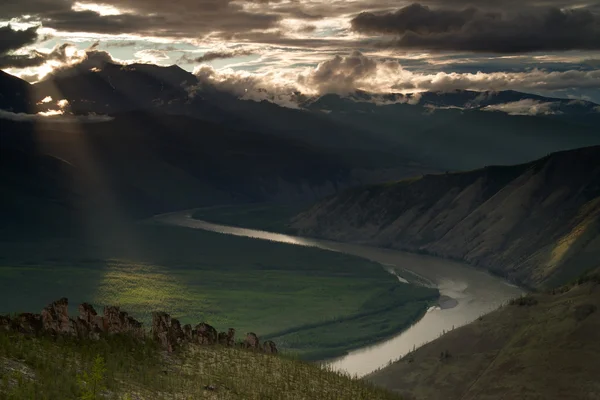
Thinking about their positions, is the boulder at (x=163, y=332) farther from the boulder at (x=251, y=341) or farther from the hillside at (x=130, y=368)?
the boulder at (x=251, y=341)

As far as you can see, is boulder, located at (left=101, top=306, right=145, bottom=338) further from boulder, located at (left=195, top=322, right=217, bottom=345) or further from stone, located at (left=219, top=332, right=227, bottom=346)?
stone, located at (left=219, top=332, right=227, bottom=346)

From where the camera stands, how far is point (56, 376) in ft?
167

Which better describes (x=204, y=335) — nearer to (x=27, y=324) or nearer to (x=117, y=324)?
(x=117, y=324)

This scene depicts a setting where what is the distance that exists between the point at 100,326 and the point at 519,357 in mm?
71651

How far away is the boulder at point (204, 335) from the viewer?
75887 millimetres

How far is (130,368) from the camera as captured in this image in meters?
59.4

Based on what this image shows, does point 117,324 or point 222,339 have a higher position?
point 117,324

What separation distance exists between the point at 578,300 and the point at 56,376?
Answer: 318 feet

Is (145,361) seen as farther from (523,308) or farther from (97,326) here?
(523,308)

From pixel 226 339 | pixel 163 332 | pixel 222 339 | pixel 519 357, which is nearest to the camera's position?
pixel 163 332

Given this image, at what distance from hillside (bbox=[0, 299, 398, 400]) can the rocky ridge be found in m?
0.08

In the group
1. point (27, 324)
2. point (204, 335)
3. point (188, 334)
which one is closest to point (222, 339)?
point (204, 335)

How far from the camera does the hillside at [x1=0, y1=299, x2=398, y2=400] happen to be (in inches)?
1970

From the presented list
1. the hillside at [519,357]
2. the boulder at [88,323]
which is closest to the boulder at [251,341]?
the boulder at [88,323]
